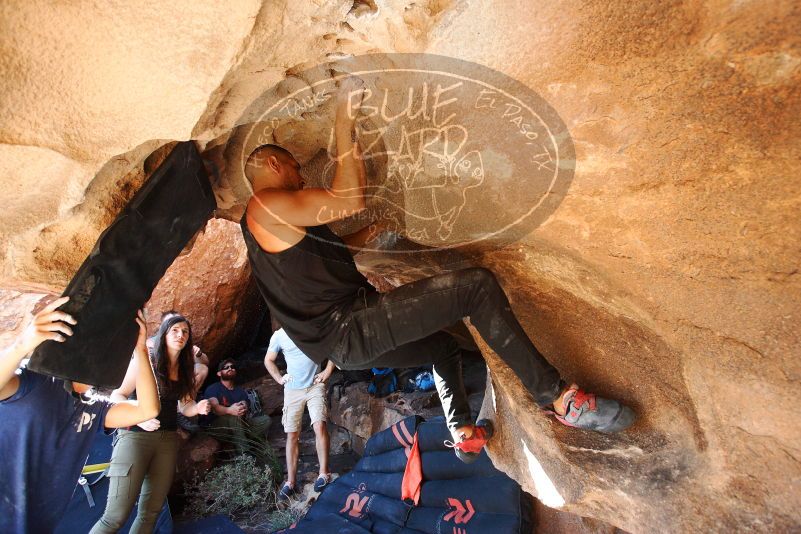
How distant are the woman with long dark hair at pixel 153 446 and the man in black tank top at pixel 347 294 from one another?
1.80 m

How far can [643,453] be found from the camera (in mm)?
2426

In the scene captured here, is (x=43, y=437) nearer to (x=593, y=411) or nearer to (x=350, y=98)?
(x=350, y=98)

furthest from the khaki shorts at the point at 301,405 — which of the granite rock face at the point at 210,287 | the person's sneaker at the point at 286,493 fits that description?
the granite rock face at the point at 210,287

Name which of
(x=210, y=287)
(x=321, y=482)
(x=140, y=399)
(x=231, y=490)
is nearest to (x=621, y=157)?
(x=140, y=399)

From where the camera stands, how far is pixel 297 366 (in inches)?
206

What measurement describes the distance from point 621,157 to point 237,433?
20.0 ft

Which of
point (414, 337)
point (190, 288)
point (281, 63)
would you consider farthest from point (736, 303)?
point (190, 288)

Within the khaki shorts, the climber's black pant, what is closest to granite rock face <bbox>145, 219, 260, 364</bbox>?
the khaki shorts

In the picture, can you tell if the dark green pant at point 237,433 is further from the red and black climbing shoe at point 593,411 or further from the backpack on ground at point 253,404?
the red and black climbing shoe at point 593,411

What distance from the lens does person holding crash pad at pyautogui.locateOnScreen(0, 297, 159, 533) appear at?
235 centimetres

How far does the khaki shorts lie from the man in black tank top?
3.16m

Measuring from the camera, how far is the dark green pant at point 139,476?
143 inches

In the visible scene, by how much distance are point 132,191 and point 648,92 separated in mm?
2021

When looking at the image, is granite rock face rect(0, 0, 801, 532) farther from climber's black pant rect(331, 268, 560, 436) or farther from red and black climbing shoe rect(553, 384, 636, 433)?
climber's black pant rect(331, 268, 560, 436)
